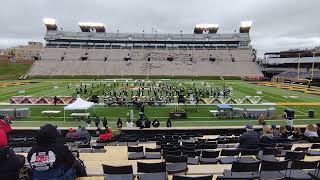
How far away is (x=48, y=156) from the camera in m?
6.23

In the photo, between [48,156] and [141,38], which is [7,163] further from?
[141,38]

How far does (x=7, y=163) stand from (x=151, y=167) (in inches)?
125

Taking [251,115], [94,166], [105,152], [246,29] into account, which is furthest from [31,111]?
[246,29]

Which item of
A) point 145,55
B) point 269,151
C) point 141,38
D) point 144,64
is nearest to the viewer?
point 269,151

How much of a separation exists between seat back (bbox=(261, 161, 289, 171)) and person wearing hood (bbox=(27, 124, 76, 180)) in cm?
440

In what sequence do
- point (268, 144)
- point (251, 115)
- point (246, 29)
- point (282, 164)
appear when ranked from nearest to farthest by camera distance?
point (282, 164), point (268, 144), point (251, 115), point (246, 29)

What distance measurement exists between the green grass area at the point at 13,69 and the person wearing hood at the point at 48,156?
261ft

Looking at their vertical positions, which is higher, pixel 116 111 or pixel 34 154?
pixel 34 154

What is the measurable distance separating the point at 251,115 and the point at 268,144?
61.2 ft

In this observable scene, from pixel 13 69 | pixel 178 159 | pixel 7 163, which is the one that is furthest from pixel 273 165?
pixel 13 69

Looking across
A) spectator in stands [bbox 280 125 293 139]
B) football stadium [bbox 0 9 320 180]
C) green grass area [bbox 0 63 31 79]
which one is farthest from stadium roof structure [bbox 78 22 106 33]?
spectator in stands [bbox 280 125 293 139]

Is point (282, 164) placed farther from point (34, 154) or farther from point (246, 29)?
point (246, 29)

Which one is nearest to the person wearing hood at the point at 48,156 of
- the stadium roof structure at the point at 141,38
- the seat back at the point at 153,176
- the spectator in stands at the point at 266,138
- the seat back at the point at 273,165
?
the seat back at the point at 153,176

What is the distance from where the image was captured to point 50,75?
84.6 metres
